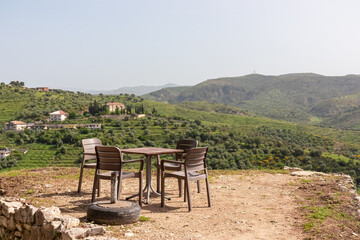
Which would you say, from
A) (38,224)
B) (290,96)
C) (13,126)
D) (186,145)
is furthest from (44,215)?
(290,96)

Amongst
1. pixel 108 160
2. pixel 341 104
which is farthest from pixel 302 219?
pixel 341 104

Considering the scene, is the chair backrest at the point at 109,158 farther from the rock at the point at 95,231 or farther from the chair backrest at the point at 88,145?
the rock at the point at 95,231

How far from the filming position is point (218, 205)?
Result: 238 inches

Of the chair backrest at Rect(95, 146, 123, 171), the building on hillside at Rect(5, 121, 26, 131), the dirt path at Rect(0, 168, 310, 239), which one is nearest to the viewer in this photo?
the dirt path at Rect(0, 168, 310, 239)

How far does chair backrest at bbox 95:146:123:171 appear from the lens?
5.44 metres

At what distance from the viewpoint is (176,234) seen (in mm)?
4309

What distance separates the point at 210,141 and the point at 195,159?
38.0 metres

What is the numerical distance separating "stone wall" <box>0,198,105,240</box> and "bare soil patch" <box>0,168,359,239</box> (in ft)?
1.45

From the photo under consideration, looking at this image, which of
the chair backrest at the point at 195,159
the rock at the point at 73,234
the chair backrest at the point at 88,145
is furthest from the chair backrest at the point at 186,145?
the rock at the point at 73,234

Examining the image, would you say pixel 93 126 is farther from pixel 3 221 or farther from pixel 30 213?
pixel 30 213

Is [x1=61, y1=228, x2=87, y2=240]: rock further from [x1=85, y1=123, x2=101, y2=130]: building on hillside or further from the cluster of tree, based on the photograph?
[x1=85, y1=123, x2=101, y2=130]: building on hillside

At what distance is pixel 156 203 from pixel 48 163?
120 feet

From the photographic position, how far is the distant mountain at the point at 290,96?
101062mm

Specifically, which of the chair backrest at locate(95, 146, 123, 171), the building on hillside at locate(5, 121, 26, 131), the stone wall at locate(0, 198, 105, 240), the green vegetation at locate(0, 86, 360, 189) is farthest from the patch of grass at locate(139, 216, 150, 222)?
the building on hillside at locate(5, 121, 26, 131)
